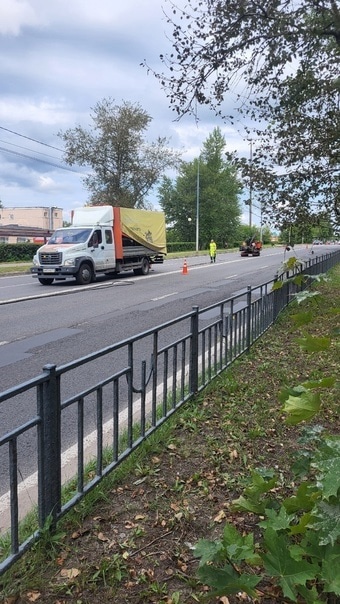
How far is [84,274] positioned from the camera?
1802 cm

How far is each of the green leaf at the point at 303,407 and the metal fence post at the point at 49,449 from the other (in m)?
1.30

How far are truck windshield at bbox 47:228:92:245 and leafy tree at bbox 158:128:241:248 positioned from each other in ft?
192

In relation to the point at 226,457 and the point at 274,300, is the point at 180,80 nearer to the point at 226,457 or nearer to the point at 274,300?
the point at 274,300

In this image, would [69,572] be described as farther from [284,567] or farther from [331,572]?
[331,572]

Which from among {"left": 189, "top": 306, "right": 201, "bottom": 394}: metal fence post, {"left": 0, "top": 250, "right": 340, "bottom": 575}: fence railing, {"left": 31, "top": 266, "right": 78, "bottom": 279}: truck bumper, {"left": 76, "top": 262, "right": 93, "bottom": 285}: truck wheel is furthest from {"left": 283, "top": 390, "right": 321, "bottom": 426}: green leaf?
{"left": 76, "top": 262, "right": 93, "bottom": 285}: truck wheel

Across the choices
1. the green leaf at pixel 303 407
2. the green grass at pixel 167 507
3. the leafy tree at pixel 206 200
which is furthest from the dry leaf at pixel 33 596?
the leafy tree at pixel 206 200

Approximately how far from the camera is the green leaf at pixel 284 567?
160 centimetres

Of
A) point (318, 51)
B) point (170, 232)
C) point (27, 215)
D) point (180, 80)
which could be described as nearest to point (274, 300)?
point (180, 80)

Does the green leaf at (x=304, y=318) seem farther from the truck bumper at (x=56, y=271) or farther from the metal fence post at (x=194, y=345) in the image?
the truck bumper at (x=56, y=271)

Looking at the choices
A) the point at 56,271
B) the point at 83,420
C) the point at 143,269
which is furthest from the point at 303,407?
the point at 143,269

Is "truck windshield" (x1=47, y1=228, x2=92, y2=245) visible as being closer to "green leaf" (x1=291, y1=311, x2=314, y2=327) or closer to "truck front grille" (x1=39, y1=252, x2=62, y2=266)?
"truck front grille" (x1=39, y1=252, x2=62, y2=266)

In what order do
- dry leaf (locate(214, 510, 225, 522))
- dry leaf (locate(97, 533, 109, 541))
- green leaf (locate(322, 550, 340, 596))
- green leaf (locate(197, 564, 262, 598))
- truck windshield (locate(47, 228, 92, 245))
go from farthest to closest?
1. truck windshield (locate(47, 228, 92, 245))
2. dry leaf (locate(214, 510, 225, 522))
3. dry leaf (locate(97, 533, 109, 541))
4. green leaf (locate(197, 564, 262, 598))
5. green leaf (locate(322, 550, 340, 596))

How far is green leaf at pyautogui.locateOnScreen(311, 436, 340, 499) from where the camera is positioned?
4.57 feet

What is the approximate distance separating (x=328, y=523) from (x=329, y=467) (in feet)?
0.70
